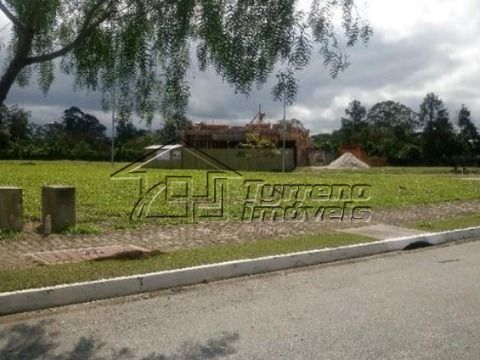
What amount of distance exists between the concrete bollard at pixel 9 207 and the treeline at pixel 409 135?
188 ft

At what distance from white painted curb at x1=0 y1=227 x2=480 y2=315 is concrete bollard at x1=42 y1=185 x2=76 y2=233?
148 inches

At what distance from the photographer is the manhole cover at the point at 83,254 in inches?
313

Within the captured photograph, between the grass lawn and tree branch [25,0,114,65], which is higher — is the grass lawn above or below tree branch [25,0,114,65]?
below

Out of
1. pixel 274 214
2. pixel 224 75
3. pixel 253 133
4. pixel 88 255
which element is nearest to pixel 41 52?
pixel 224 75

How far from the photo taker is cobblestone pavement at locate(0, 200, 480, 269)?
28.9 feet

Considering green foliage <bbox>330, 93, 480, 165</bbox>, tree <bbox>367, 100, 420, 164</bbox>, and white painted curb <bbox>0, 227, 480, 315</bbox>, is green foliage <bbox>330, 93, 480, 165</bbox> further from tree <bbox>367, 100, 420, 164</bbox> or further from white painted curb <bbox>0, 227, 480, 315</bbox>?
white painted curb <bbox>0, 227, 480, 315</bbox>

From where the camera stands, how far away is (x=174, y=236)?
33.9 ft

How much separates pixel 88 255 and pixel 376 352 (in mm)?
4813

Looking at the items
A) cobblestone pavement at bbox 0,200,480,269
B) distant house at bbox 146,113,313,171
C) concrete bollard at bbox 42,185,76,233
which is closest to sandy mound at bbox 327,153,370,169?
distant house at bbox 146,113,313,171

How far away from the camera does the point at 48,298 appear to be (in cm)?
626

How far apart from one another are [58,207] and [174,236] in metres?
2.11

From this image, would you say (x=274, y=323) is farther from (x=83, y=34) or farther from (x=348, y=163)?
(x=348, y=163)

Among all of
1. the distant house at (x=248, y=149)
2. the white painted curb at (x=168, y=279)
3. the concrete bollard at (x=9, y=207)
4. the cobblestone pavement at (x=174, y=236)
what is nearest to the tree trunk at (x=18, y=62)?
the white painted curb at (x=168, y=279)

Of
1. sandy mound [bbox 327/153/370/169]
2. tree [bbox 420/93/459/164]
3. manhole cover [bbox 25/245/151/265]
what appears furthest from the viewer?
tree [bbox 420/93/459/164]
